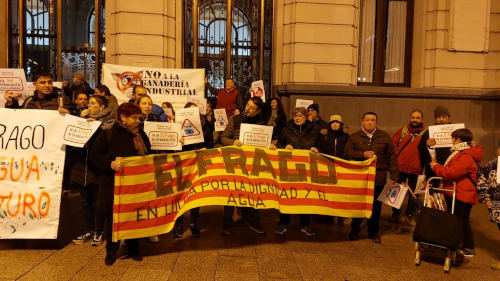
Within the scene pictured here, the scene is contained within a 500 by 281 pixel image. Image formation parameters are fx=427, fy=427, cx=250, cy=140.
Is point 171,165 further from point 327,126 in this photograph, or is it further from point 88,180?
point 327,126

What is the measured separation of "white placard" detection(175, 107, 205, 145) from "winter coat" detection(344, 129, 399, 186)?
244 centimetres

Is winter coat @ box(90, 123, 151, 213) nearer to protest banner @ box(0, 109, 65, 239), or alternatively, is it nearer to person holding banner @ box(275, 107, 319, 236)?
protest banner @ box(0, 109, 65, 239)

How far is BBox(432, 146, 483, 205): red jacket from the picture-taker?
5582mm

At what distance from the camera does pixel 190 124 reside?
6.76 m

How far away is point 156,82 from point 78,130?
151 inches

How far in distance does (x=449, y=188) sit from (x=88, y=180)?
16.1 feet

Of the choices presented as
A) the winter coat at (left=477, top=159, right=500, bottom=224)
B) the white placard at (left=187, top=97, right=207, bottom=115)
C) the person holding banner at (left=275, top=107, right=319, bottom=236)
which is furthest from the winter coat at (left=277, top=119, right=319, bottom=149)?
the winter coat at (left=477, top=159, right=500, bottom=224)

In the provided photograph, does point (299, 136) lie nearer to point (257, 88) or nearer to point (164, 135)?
point (164, 135)

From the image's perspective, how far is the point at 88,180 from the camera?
19.1 feet

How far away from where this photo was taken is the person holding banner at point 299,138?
6.72 metres

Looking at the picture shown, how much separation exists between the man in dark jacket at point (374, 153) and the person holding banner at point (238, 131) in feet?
4.81

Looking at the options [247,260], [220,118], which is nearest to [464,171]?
[247,260]

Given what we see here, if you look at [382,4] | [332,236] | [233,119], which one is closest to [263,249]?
[332,236]

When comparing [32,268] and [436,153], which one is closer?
[32,268]
